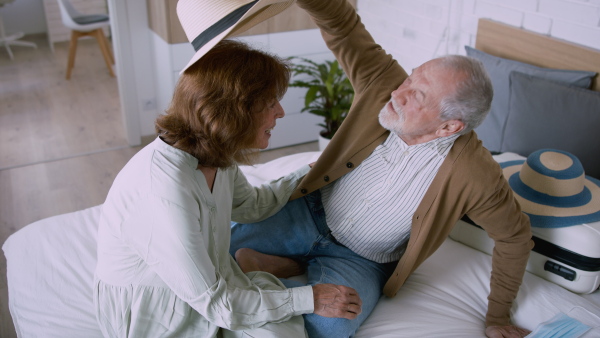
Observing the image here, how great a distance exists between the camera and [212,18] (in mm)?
1181

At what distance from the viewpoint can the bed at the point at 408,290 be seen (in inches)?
57.7

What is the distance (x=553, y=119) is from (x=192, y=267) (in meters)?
1.43

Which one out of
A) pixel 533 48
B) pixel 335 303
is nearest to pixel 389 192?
pixel 335 303

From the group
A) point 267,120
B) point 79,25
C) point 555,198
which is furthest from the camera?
point 79,25

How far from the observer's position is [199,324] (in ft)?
4.37

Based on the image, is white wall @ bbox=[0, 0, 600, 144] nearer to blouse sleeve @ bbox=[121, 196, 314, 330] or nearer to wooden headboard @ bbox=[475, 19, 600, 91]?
wooden headboard @ bbox=[475, 19, 600, 91]

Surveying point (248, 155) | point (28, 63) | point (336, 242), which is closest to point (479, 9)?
point (336, 242)

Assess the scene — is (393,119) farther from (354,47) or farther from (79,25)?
(79,25)

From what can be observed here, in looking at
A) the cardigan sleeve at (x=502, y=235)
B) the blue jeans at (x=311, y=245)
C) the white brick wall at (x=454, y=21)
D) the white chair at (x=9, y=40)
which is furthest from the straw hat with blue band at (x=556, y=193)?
the white chair at (x=9, y=40)

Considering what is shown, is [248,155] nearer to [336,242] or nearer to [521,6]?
[336,242]

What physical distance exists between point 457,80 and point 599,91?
0.90 meters

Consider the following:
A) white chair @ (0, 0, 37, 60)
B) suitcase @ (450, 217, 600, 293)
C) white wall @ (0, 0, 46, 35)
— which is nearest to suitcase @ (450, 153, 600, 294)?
suitcase @ (450, 217, 600, 293)

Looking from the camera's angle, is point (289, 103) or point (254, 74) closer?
point (254, 74)

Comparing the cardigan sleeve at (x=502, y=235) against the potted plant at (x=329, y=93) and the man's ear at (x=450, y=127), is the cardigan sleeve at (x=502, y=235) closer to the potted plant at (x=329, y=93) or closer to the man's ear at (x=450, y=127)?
the man's ear at (x=450, y=127)
